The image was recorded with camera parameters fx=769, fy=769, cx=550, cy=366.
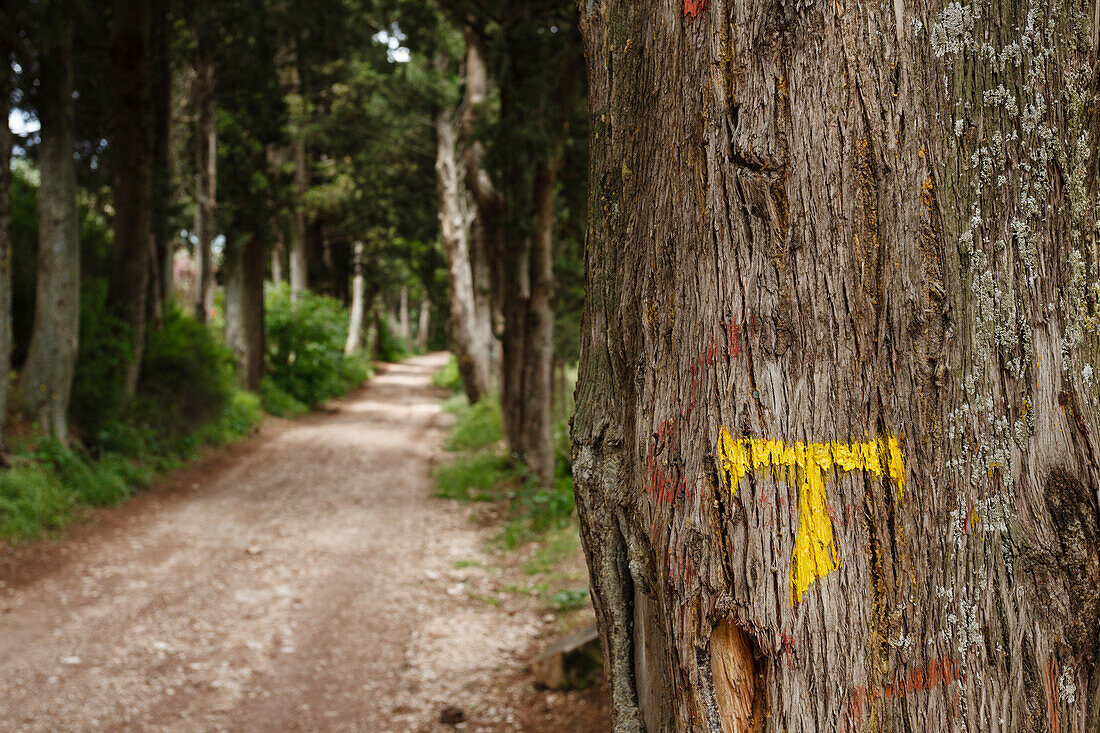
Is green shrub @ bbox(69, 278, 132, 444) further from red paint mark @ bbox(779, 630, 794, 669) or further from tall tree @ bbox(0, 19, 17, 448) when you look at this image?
red paint mark @ bbox(779, 630, 794, 669)

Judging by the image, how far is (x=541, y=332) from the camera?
9.78 m

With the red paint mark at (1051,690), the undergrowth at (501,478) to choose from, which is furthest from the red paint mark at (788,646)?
the undergrowth at (501,478)

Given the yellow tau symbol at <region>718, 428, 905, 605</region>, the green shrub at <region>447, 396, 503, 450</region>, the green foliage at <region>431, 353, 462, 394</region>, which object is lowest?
the green shrub at <region>447, 396, 503, 450</region>

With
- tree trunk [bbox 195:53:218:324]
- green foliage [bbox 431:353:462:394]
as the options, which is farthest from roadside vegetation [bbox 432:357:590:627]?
green foliage [bbox 431:353:462:394]

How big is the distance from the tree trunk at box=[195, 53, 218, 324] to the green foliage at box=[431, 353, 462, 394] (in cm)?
886

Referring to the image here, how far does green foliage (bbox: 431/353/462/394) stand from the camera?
2412 cm

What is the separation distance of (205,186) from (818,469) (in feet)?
52.2

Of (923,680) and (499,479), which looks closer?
(923,680)

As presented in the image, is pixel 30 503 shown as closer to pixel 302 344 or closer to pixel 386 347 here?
pixel 302 344

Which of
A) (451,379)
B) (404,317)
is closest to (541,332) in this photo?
(451,379)

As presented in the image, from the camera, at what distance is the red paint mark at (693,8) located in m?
1.41

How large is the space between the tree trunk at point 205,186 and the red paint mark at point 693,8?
1518 centimetres

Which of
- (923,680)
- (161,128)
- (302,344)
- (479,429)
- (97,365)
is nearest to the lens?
(923,680)

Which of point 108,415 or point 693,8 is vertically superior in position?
point 693,8
